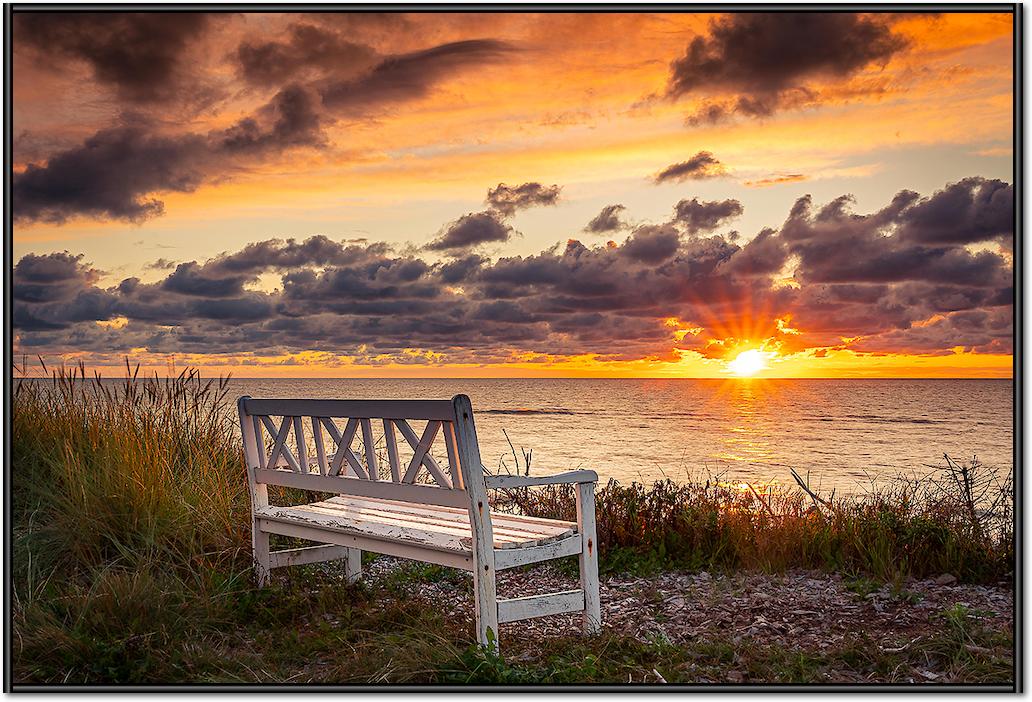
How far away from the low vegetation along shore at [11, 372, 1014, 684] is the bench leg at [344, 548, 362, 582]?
56 mm

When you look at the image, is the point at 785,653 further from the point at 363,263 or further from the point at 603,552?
the point at 363,263

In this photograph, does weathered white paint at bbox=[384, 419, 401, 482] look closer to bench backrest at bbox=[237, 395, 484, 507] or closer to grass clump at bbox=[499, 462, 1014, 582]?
bench backrest at bbox=[237, 395, 484, 507]

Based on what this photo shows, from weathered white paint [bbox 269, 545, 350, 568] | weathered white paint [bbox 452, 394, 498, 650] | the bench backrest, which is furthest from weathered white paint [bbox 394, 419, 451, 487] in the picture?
weathered white paint [bbox 269, 545, 350, 568]

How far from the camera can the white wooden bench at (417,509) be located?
364cm

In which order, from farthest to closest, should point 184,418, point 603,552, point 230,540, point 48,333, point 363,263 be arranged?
point 363,263, point 48,333, point 184,418, point 603,552, point 230,540

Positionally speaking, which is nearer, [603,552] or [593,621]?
[593,621]

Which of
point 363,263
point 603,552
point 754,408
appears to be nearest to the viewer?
point 603,552

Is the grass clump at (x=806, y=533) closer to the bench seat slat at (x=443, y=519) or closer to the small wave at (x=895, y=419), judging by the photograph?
the bench seat slat at (x=443, y=519)

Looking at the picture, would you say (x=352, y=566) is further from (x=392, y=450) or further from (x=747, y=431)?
(x=747, y=431)

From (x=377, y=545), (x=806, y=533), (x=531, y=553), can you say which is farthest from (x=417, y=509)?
(x=806, y=533)

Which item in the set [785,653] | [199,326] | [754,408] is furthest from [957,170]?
[754,408]

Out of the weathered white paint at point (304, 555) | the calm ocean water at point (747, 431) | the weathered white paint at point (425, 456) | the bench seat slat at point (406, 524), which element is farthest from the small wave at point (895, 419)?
the weathered white paint at point (425, 456)

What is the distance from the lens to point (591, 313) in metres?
31.8

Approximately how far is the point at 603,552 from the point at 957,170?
8.46 metres
